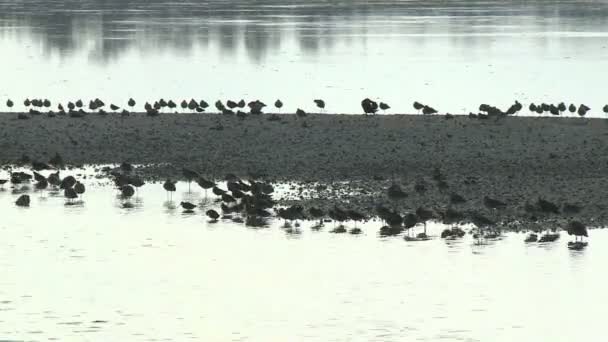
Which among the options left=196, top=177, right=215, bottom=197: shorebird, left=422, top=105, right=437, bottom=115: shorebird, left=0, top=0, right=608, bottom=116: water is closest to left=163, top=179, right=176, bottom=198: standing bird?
left=196, top=177, right=215, bottom=197: shorebird

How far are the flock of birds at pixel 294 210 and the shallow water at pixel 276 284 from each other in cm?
30

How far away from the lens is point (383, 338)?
18.2 metres

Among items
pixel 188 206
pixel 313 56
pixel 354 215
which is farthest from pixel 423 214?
pixel 313 56

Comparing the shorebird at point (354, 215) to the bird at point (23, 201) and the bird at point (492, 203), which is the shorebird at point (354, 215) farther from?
the bird at point (23, 201)

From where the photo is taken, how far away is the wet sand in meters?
28.0

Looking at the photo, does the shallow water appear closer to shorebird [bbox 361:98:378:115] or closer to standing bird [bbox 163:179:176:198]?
standing bird [bbox 163:179:176:198]

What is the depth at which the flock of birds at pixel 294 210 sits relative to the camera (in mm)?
24641

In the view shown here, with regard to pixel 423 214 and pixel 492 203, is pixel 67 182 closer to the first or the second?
pixel 423 214

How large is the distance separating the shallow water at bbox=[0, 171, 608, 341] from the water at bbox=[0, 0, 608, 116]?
21.6 metres

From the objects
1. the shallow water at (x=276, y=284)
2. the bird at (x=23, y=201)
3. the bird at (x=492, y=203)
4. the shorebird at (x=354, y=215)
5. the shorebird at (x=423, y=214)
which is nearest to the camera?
the shallow water at (x=276, y=284)

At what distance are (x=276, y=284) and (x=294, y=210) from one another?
4322mm

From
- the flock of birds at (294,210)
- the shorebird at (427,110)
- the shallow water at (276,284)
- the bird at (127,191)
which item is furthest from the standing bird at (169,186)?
the shorebird at (427,110)

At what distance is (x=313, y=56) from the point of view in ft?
247

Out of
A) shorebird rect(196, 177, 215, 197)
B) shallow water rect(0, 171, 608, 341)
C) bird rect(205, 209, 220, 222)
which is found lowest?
shallow water rect(0, 171, 608, 341)
